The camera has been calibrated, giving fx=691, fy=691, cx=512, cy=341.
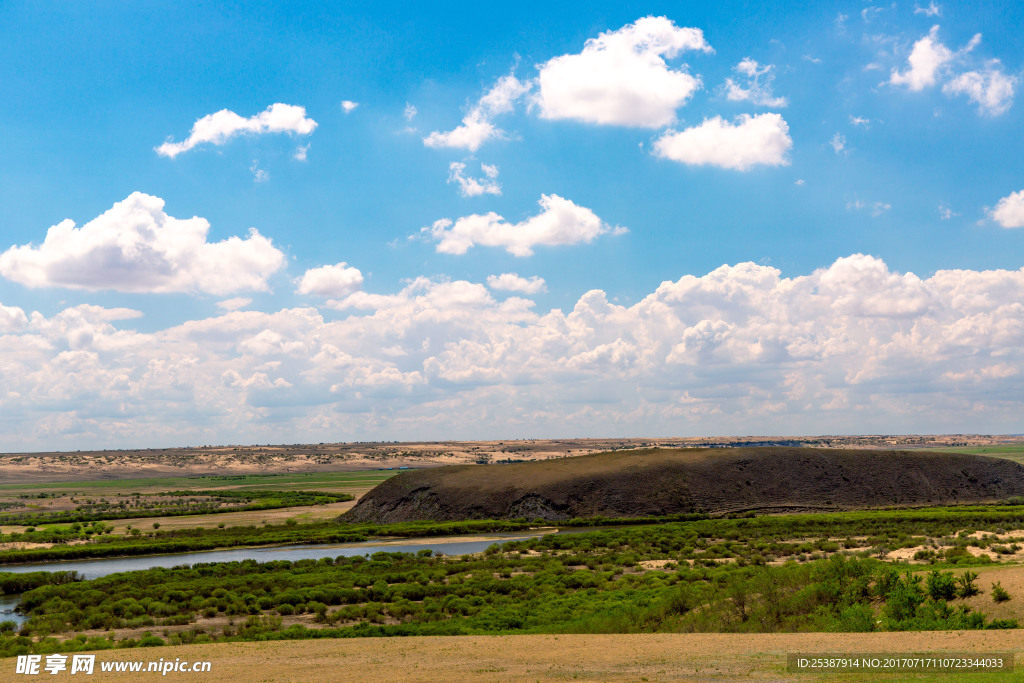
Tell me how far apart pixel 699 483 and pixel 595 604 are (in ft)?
171

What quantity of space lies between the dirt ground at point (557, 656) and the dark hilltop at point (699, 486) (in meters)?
54.6

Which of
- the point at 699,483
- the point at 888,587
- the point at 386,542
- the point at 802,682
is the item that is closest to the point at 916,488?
the point at 699,483

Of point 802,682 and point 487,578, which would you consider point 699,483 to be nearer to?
point 487,578

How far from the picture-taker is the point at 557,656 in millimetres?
18797

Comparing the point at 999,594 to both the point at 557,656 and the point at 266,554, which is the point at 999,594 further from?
the point at 266,554

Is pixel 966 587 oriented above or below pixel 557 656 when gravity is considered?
above

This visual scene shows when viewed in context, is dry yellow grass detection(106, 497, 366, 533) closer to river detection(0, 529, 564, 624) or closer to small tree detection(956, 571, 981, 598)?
river detection(0, 529, 564, 624)

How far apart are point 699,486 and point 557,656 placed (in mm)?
62750

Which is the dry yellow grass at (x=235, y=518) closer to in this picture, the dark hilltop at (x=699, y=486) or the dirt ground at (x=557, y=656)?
the dark hilltop at (x=699, y=486)

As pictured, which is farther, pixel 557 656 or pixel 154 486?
pixel 154 486

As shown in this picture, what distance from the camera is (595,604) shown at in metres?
29.4

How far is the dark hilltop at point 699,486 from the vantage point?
7581 centimetres

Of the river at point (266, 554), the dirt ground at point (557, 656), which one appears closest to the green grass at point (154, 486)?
the river at point (266, 554)

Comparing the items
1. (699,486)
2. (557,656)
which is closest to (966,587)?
(557,656)
